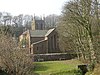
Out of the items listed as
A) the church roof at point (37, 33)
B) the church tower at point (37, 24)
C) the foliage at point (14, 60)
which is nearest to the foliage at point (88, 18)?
the foliage at point (14, 60)

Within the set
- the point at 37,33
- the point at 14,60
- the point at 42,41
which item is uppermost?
the point at 37,33

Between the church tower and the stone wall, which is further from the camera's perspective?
the church tower

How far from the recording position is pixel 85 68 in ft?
121

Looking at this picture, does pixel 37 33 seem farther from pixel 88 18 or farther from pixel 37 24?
pixel 88 18

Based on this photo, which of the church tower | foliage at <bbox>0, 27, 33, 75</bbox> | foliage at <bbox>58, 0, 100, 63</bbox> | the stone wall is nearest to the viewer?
foliage at <bbox>0, 27, 33, 75</bbox>

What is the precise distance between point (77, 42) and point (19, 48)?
87.1 ft


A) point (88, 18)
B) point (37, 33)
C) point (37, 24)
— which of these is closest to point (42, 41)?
point (37, 33)

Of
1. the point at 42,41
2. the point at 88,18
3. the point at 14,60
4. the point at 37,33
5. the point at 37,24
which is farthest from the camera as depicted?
the point at 37,24

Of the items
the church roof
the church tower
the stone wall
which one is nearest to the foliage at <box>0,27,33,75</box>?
the stone wall

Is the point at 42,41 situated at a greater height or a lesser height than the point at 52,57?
greater

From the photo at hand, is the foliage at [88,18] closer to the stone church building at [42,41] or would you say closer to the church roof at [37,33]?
the stone church building at [42,41]

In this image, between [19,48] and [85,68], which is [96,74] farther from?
[19,48]

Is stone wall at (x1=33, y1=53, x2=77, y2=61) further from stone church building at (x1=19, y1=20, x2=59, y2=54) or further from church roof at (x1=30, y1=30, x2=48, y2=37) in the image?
church roof at (x1=30, y1=30, x2=48, y2=37)

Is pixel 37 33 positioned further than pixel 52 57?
Yes
